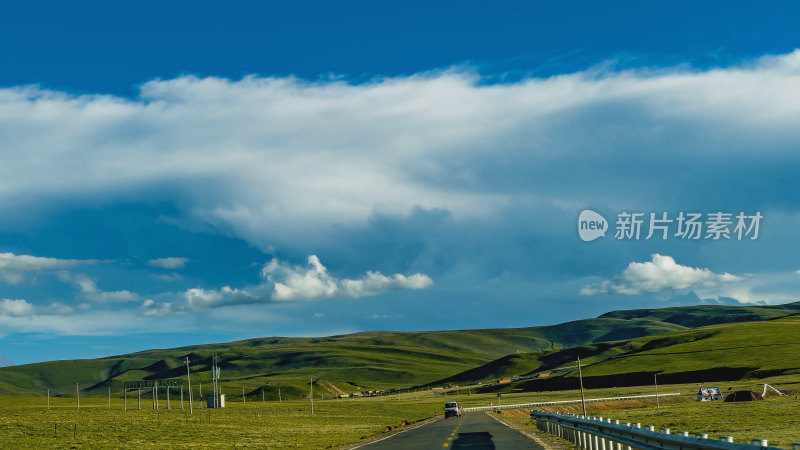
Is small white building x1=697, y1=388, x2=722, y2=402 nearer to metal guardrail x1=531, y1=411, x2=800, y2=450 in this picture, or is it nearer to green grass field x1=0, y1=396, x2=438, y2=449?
green grass field x1=0, y1=396, x2=438, y2=449

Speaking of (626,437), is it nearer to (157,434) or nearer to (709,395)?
(157,434)

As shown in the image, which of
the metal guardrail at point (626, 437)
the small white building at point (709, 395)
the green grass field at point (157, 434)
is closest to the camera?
the metal guardrail at point (626, 437)

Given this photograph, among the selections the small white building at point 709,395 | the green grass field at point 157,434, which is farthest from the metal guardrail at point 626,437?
the small white building at point 709,395

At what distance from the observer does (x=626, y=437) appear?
22656 mm

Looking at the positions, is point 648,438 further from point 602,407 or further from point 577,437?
point 602,407

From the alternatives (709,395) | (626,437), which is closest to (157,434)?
(626,437)

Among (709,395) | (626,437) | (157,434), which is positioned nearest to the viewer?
(626,437)

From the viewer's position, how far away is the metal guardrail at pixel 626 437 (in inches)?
587

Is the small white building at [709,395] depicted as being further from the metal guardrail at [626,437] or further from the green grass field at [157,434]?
the metal guardrail at [626,437]

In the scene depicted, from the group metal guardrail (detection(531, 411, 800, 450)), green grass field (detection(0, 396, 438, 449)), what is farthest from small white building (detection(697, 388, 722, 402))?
metal guardrail (detection(531, 411, 800, 450))

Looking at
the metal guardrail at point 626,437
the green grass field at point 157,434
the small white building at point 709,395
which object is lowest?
the small white building at point 709,395

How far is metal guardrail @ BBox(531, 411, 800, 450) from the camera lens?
14914 mm

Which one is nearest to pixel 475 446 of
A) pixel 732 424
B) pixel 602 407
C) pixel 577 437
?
pixel 577 437

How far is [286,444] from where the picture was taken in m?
47.7
